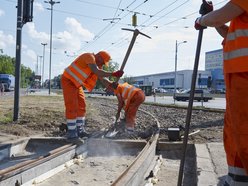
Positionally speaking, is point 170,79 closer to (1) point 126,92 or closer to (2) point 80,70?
(1) point 126,92

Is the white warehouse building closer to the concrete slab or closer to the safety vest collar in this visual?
the concrete slab

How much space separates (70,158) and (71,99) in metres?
1.24

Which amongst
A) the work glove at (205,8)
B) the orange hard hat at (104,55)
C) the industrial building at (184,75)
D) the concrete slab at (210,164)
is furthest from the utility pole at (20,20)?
the industrial building at (184,75)

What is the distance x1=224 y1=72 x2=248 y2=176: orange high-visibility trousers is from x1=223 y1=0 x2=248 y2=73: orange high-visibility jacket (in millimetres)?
56

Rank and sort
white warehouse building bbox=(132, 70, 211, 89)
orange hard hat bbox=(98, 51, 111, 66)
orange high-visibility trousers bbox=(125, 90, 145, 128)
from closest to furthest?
orange hard hat bbox=(98, 51, 111, 66)
orange high-visibility trousers bbox=(125, 90, 145, 128)
white warehouse building bbox=(132, 70, 211, 89)

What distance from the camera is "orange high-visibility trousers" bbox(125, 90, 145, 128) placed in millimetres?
8914

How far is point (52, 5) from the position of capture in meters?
46.4

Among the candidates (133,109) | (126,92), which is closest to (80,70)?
(126,92)

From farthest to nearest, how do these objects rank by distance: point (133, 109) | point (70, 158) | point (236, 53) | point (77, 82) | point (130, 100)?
point (130, 100) < point (133, 109) < point (77, 82) < point (70, 158) < point (236, 53)

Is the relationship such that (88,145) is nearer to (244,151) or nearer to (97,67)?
(97,67)

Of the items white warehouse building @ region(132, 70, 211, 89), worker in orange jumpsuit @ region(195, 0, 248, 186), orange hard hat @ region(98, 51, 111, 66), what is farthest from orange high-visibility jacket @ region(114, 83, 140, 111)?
white warehouse building @ region(132, 70, 211, 89)

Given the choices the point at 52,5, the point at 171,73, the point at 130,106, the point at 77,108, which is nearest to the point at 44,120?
the point at 130,106

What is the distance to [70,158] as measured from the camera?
Result: 20.8ft

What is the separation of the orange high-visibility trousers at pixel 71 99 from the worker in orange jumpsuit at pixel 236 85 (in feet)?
15.2
